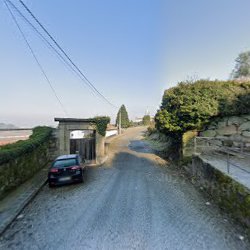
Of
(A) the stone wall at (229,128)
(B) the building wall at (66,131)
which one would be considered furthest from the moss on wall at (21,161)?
(A) the stone wall at (229,128)

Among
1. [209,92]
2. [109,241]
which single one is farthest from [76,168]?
[209,92]

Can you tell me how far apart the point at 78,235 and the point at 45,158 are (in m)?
10.8

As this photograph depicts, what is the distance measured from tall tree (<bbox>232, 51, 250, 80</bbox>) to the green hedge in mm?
20184

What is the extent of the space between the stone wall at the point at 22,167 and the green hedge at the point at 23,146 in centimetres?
25

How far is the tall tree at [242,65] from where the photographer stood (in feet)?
71.2

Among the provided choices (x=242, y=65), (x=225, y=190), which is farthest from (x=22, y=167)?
(x=242, y=65)

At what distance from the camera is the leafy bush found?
11.6m

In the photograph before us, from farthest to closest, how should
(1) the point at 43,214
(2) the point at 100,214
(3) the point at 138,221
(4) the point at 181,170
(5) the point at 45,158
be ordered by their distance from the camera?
(5) the point at 45,158, (4) the point at 181,170, (1) the point at 43,214, (2) the point at 100,214, (3) the point at 138,221

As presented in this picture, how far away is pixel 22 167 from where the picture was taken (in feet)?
33.7

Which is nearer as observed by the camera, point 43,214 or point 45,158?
point 43,214

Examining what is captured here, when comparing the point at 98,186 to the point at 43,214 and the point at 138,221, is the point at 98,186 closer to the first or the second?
the point at 43,214

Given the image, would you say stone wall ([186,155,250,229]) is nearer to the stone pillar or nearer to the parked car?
the parked car

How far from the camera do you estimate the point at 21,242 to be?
4910 millimetres

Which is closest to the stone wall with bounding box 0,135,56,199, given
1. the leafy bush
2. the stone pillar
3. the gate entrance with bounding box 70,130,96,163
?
the gate entrance with bounding box 70,130,96,163
